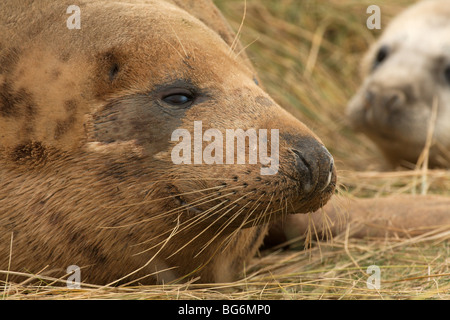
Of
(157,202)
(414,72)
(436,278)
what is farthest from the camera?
(414,72)

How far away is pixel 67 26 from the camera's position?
284cm

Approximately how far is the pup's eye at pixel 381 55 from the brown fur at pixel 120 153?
407 centimetres

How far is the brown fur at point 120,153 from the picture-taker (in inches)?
104

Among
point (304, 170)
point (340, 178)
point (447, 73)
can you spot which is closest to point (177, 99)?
point (304, 170)

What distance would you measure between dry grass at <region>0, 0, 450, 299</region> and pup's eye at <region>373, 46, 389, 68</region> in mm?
647

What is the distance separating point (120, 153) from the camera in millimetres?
2664

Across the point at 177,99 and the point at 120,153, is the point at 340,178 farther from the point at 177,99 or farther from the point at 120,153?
the point at 120,153

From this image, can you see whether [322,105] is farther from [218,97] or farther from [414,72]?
[218,97]

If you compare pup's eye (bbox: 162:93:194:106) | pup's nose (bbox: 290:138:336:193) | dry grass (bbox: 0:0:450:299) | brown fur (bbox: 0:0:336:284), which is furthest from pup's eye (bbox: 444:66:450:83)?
pup's eye (bbox: 162:93:194:106)

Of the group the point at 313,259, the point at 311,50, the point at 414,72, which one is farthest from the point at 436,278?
the point at 311,50

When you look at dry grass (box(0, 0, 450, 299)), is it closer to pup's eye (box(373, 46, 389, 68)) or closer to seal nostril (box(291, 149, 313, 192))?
seal nostril (box(291, 149, 313, 192))

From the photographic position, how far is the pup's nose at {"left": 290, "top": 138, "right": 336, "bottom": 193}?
2.57 m

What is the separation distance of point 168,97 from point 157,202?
38 cm
